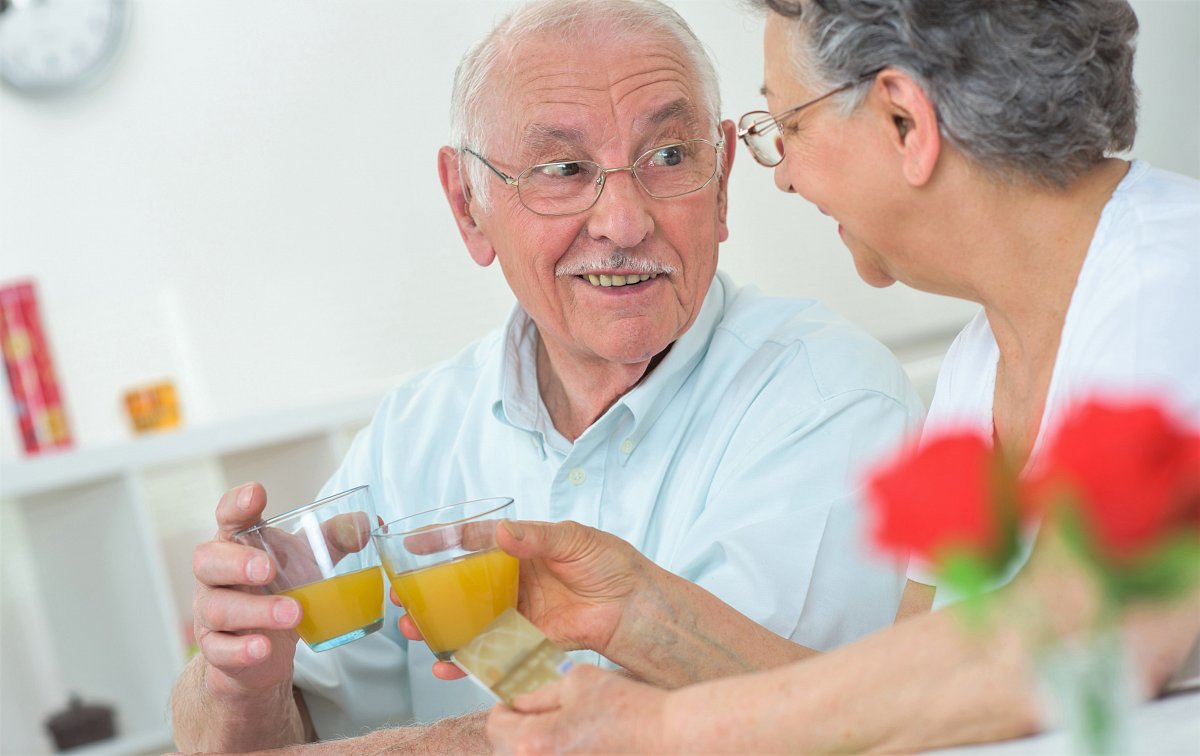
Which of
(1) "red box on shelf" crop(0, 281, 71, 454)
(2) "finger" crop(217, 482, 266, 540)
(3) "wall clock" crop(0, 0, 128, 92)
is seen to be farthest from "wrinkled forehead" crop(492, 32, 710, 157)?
(3) "wall clock" crop(0, 0, 128, 92)

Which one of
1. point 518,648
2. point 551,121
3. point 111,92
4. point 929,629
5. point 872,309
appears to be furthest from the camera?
point 872,309

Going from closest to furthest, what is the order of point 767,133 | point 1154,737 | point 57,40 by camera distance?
point 1154,737 < point 767,133 < point 57,40

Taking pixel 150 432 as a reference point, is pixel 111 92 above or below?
above

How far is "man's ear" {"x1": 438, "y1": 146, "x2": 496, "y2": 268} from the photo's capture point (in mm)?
2033

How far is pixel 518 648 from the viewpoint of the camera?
1.05 metres

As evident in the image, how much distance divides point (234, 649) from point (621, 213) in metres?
0.79

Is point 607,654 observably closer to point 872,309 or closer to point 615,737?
point 615,737

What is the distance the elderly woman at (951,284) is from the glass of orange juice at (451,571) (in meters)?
0.04

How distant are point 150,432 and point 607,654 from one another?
2.12 meters

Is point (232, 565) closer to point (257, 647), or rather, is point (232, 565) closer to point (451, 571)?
point (257, 647)

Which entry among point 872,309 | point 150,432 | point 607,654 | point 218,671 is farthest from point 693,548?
point 872,309

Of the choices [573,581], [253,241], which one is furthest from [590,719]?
[253,241]

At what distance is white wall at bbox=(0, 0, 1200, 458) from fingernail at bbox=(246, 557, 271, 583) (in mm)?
2240

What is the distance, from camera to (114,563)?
10.0ft
